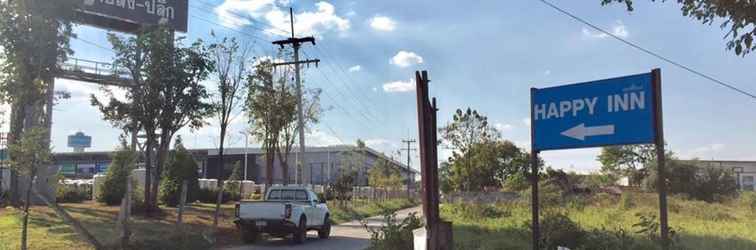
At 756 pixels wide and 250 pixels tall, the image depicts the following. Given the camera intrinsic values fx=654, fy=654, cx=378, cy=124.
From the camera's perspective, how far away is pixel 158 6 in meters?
34.0

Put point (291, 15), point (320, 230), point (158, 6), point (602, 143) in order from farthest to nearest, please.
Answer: point (291, 15) → point (158, 6) → point (320, 230) → point (602, 143)

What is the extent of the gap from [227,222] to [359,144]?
141 ft

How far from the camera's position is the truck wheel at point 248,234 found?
18250 mm

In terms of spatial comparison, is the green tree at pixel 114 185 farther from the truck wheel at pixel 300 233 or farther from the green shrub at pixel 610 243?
the green shrub at pixel 610 243

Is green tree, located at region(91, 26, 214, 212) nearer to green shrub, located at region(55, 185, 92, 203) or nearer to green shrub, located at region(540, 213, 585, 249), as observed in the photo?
green shrub, located at region(540, 213, 585, 249)

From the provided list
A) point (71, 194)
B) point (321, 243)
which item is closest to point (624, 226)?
point (321, 243)

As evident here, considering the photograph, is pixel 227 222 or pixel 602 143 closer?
pixel 602 143

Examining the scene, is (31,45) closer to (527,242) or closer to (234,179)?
(527,242)

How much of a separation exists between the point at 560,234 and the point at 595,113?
3602 millimetres

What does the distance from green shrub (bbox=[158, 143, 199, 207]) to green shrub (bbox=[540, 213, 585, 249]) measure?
18.6 metres

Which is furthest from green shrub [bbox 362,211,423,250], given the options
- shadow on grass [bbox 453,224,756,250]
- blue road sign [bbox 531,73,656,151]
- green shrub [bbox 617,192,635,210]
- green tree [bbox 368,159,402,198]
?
green tree [bbox 368,159,402,198]

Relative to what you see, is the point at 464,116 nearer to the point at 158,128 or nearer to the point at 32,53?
the point at 158,128

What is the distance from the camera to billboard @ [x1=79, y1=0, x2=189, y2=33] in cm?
3195

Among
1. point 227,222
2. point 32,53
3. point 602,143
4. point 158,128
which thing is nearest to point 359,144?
point 227,222
